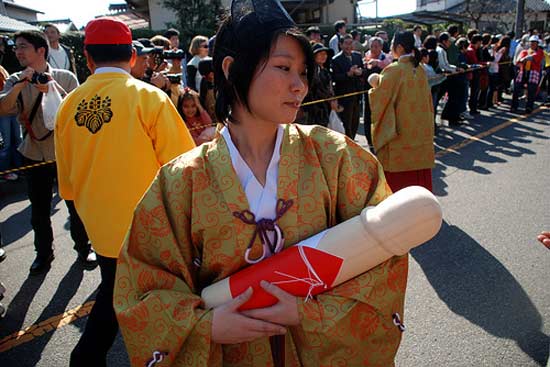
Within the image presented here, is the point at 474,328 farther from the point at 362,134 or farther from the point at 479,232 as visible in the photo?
the point at 362,134

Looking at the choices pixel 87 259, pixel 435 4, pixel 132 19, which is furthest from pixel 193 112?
pixel 435 4

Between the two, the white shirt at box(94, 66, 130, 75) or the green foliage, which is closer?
the white shirt at box(94, 66, 130, 75)

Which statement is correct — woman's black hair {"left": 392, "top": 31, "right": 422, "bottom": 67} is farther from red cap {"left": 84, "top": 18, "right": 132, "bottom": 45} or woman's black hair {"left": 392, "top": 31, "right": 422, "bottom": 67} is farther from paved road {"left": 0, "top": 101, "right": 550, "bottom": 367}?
red cap {"left": 84, "top": 18, "right": 132, "bottom": 45}

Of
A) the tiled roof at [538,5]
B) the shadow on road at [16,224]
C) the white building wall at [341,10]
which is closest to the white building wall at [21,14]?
the white building wall at [341,10]

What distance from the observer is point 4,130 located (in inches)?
241

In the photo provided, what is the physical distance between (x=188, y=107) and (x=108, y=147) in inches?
84.8

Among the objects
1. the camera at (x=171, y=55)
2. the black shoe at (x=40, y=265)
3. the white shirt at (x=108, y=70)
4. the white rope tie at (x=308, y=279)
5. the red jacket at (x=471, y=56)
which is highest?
the camera at (x=171, y=55)

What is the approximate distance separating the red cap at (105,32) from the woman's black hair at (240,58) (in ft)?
3.23

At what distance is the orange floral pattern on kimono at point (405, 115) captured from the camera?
387 cm

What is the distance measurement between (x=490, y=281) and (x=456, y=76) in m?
6.32

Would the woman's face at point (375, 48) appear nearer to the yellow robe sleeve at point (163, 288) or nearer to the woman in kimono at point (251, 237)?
the woman in kimono at point (251, 237)

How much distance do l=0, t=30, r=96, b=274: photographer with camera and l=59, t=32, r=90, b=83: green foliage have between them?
932 cm

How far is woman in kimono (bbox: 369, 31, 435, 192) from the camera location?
3867 millimetres

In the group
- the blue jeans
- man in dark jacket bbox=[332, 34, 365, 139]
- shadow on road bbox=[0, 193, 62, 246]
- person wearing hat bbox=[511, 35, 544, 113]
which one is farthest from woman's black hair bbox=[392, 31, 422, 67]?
person wearing hat bbox=[511, 35, 544, 113]
